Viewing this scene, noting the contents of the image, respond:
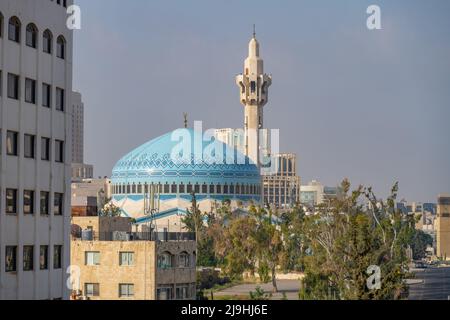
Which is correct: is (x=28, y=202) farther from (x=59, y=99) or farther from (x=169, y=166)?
(x=169, y=166)

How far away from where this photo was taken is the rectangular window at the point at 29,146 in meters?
33.9

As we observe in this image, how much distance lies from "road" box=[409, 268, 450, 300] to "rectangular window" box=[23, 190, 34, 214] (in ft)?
125

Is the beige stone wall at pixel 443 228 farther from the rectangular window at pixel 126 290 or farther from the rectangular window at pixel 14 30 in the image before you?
the rectangular window at pixel 14 30

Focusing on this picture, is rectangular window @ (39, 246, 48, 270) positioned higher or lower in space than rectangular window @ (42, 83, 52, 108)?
lower

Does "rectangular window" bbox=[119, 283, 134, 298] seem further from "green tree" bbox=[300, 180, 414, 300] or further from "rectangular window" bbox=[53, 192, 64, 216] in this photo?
"rectangular window" bbox=[53, 192, 64, 216]

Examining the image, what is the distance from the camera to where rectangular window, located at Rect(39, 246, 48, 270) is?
34.6 meters

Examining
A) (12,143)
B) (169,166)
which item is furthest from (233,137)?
(12,143)

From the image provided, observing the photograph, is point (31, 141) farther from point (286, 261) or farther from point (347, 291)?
point (286, 261)

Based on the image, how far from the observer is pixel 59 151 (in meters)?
36.3

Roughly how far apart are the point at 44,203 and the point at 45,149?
1.47m

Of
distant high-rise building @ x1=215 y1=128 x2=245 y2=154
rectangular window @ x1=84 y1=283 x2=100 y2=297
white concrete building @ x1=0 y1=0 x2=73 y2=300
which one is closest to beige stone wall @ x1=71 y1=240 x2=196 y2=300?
rectangular window @ x1=84 y1=283 x2=100 y2=297

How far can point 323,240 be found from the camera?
245ft
